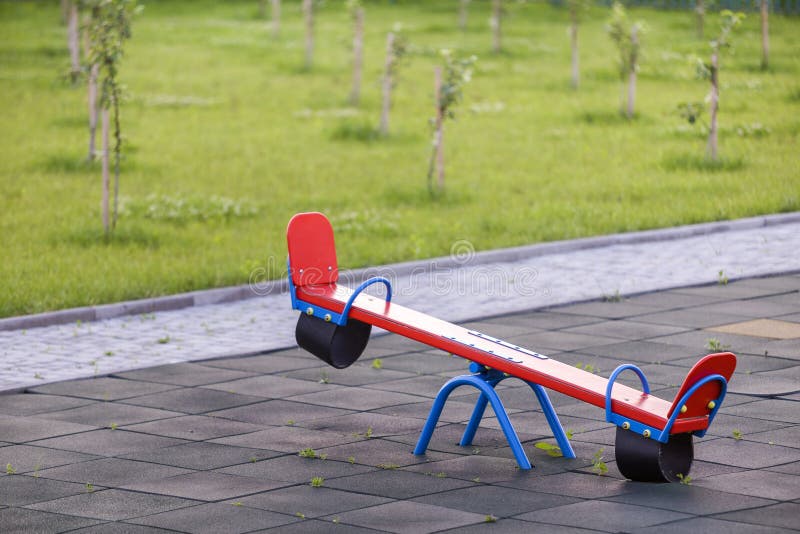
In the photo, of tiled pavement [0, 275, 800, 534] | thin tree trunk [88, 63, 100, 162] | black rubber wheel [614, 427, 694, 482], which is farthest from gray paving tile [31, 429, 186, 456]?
thin tree trunk [88, 63, 100, 162]

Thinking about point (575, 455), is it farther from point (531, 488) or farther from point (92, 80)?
point (92, 80)

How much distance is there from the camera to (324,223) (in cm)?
809

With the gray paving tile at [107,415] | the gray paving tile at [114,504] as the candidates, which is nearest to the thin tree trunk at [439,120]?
the gray paving tile at [107,415]

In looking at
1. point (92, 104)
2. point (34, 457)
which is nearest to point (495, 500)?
point (34, 457)

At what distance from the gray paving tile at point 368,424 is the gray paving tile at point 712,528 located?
2131mm

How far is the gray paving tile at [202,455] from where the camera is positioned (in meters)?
7.10

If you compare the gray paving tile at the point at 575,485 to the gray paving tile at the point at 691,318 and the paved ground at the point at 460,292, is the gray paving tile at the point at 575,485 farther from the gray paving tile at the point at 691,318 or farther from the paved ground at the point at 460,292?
the gray paving tile at the point at 691,318

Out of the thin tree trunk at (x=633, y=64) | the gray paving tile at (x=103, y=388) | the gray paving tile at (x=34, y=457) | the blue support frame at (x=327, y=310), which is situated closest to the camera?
the gray paving tile at (x=34, y=457)

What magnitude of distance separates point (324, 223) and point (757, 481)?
10.1 ft

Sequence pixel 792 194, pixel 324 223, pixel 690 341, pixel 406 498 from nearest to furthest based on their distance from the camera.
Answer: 1. pixel 406 498
2. pixel 324 223
3. pixel 690 341
4. pixel 792 194

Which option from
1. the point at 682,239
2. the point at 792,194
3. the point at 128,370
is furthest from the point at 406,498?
the point at 792,194

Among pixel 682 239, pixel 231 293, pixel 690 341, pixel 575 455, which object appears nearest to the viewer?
pixel 575 455

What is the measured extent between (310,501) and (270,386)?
2501mm

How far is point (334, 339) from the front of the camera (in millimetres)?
7777
